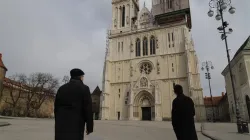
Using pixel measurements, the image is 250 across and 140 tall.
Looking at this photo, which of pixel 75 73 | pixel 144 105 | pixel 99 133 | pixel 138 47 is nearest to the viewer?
pixel 75 73

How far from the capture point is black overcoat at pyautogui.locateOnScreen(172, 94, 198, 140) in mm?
4000

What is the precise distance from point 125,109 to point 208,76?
1554 cm

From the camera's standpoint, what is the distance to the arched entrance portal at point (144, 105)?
112ft

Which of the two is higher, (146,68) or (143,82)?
(146,68)

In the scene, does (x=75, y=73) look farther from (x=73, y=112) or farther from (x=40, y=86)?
(x=40, y=86)

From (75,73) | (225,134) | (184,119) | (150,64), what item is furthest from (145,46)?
(75,73)

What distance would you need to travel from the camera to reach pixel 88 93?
3094mm

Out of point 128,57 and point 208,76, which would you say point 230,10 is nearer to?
point 208,76

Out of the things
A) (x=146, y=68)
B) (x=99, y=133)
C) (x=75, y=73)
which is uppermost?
(x=146, y=68)

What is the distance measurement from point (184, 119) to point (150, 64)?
32536 mm

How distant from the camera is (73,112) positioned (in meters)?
2.95

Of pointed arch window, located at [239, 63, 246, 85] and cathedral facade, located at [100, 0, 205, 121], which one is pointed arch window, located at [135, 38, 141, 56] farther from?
pointed arch window, located at [239, 63, 246, 85]

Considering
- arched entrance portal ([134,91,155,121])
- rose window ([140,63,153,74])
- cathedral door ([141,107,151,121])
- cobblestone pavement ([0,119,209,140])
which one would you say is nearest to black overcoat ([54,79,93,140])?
cobblestone pavement ([0,119,209,140])

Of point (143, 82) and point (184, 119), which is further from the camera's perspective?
point (143, 82)
